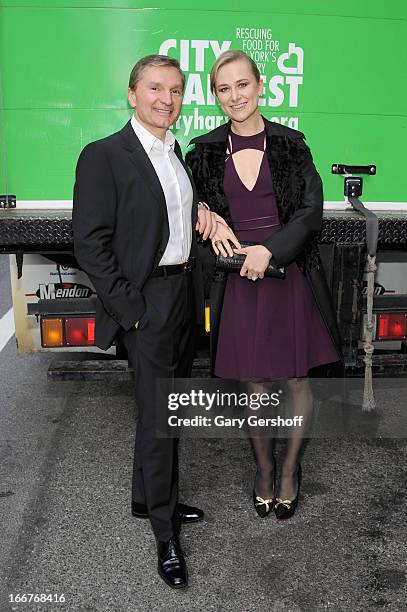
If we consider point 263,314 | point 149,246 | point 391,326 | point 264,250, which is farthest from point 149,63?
point 391,326

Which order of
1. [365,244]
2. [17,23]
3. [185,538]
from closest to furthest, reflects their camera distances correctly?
[185,538] < [17,23] < [365,244]

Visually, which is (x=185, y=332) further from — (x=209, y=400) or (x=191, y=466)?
(x=209, y=400)

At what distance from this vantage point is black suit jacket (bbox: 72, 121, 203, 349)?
2189 mm

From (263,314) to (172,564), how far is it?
100 cm

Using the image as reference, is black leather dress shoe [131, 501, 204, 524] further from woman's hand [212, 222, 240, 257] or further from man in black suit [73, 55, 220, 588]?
woman's hand [212, 222, 240, 257]

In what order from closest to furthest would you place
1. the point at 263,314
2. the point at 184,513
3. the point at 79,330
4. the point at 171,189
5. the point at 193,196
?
the point at 171,189
the point at 193,196
the point at 263,314
the point at 184,513
the point at 79,330

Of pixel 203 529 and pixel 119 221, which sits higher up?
pixel 119 221

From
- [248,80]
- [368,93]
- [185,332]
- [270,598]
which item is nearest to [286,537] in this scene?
[270,598]

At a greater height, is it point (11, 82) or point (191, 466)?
point (11, 82)

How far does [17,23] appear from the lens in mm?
2857

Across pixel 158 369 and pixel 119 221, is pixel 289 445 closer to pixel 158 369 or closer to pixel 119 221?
pixel 158 369

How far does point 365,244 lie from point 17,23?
1.83 m

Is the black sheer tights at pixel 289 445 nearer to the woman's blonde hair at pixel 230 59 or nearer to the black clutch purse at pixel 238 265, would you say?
the black clutch purse at pixel 238 265

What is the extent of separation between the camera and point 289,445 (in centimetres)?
282
